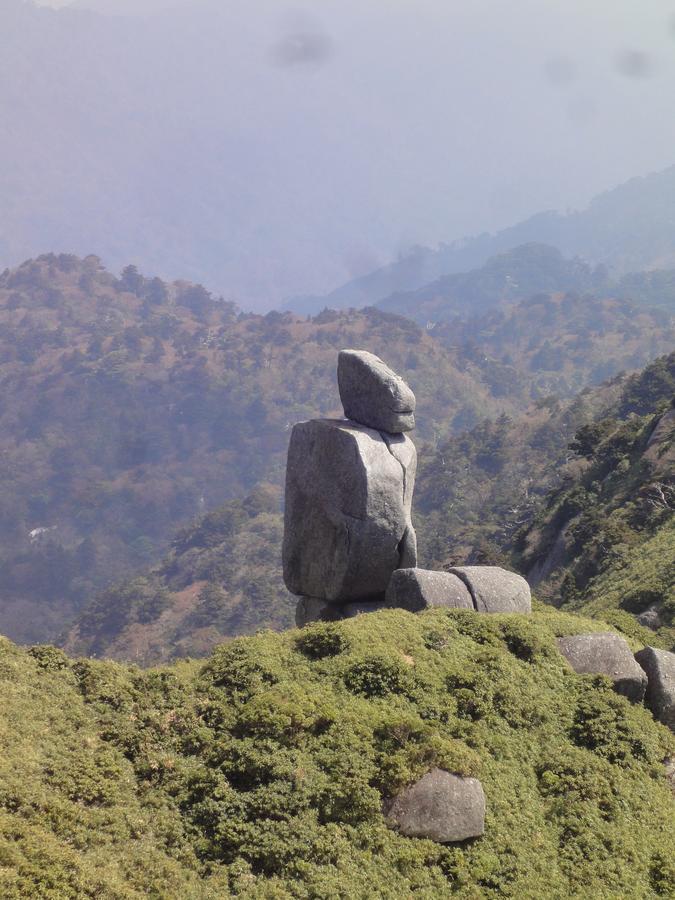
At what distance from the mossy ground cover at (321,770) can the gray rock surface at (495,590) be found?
75.3 inches

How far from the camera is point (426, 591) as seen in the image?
516 inches

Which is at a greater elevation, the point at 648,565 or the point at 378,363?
the point at 378,363

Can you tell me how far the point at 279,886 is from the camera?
7121mm

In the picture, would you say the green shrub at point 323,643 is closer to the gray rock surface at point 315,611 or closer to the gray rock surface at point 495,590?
the gray rock surface at point 495,590

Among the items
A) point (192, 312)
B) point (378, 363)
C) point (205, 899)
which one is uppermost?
point (378, 363)

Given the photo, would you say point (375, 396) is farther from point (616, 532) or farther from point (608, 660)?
point (616, 532)

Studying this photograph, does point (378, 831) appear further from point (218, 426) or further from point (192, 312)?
point (192, 312)

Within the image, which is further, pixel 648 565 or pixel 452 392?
pixel 452 392

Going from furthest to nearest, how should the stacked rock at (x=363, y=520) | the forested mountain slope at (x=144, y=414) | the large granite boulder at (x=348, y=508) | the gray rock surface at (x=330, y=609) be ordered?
the forested mountain slope at (x=144, y=414), the gray rock surface at (x=330, y=609), the large granite boulder at (x=348, y=508), the stacked rock at (x=363, y=520)

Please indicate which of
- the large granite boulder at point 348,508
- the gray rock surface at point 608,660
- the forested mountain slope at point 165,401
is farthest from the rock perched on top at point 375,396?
the forested mountain slope at point 165,401

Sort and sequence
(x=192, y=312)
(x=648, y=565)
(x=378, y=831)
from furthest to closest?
(x=192, y=312)
(x=648, y=565)
(x=378, y=831)

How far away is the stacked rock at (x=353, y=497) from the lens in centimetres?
1423

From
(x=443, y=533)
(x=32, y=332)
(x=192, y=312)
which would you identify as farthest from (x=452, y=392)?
(x=32, y=332)

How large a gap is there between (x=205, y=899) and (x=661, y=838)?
577cm
